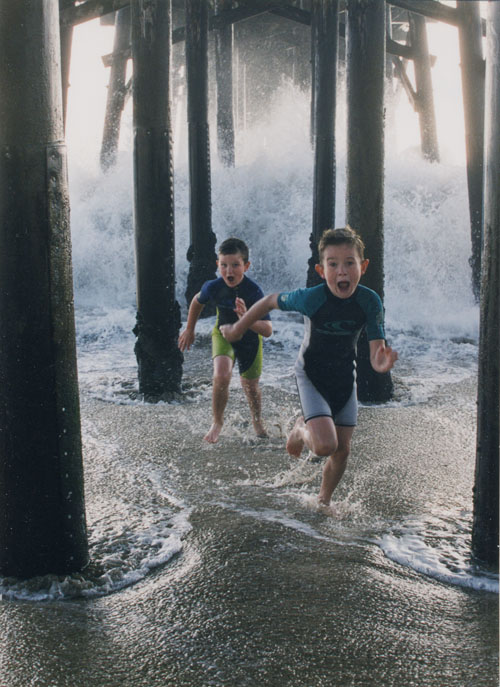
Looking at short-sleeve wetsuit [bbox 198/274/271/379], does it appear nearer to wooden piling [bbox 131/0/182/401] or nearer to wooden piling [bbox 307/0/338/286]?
wooden piling [bbox 131/0/182/401]

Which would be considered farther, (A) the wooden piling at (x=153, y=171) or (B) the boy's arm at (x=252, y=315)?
(A) the wooden piling at (x=153, y=171)

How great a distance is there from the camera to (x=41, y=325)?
2.77 meters

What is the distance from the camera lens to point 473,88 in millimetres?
9539

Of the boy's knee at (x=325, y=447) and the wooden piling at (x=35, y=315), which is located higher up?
the wooden piling at (x=35, y=315)

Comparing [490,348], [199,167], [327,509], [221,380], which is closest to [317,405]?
[327,509]

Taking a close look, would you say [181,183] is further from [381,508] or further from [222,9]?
[381,508]

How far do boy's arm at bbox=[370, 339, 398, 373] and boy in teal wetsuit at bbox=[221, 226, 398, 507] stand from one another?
0.01 metres

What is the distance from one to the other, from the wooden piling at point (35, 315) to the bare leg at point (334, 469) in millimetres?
1270

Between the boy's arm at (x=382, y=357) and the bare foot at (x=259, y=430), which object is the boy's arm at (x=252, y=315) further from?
the bare foot at (x=259, y=430)

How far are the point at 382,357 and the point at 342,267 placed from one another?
0.47 m

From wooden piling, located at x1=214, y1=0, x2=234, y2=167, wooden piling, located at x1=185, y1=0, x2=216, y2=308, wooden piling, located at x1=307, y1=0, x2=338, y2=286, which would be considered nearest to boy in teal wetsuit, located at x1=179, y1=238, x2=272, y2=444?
wooden piling, located at x1=307, y1=0, x2=338, y2=286

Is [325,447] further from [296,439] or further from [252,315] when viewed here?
[252,315]

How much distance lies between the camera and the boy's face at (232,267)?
4.75 meters

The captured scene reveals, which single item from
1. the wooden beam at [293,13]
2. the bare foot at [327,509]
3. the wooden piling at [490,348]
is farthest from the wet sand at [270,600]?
the wooden beam at [293,13]
